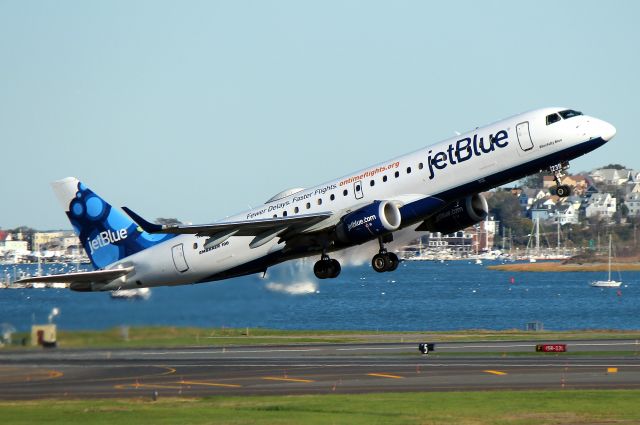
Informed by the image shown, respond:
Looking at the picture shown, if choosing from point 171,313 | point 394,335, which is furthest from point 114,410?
point 394,335

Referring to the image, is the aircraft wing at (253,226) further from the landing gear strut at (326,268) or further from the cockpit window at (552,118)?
the cockpit window at (552,118)

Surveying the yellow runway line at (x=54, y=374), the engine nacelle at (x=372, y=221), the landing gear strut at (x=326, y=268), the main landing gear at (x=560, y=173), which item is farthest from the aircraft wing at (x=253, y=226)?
the yellow runway line at (x=54, y=374)

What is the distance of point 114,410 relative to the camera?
150ft

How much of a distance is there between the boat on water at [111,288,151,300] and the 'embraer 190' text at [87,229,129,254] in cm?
287

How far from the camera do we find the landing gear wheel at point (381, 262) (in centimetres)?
5241

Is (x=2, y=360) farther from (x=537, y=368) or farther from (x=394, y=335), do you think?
(x=394, y=335)

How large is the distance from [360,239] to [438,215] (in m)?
5.53

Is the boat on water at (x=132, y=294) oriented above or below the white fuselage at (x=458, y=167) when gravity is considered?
below

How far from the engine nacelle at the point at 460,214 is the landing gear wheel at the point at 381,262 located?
317 centimetres

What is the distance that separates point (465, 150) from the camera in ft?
161

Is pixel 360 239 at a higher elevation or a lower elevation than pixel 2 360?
higher

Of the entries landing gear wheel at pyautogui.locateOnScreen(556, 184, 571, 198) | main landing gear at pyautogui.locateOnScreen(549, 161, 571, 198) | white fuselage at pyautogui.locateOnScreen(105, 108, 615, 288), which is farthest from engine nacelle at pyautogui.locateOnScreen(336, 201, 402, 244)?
landing gear wheel at pyautogui.locateOnScreen(556, 184, 571, 198)

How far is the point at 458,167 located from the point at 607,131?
645cm

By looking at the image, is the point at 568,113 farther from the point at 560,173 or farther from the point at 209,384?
the point at 209,384
